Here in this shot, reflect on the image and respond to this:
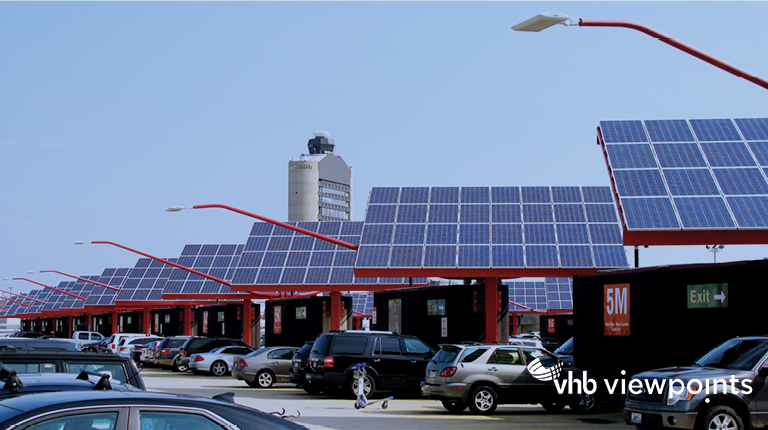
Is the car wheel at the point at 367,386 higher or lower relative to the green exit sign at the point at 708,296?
lower

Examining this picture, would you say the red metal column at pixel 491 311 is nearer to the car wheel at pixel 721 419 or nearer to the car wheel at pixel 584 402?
the car wheel at pixel 584 402

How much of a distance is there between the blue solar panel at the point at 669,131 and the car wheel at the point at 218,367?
19.2 meters

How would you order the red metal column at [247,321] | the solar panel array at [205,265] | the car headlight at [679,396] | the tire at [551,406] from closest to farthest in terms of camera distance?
the car headlight at [679,396], the tire at [551,406], the red metal column at [247,321], the solar panel array at [205,265]

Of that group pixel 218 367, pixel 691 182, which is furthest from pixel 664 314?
pixel 218 367

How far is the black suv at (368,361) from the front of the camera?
23.7m

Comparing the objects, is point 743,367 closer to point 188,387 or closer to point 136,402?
point 136,402

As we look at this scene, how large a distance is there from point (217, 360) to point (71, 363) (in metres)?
23.9

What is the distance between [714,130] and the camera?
2334 centimetres

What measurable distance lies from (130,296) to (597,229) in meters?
40.9

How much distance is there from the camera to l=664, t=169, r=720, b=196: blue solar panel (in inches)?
793

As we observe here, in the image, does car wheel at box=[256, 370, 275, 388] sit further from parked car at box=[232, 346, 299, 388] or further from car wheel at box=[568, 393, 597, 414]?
car wheel at box=[568, 393, 597, 414]

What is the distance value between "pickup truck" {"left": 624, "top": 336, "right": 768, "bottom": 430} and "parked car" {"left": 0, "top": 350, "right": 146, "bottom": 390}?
7.82m

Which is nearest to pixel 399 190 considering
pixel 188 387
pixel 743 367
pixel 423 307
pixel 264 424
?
pixel 423 307

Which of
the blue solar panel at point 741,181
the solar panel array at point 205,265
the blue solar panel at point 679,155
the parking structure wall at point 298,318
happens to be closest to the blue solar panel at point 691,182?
the blue solar panel at point 741,181
